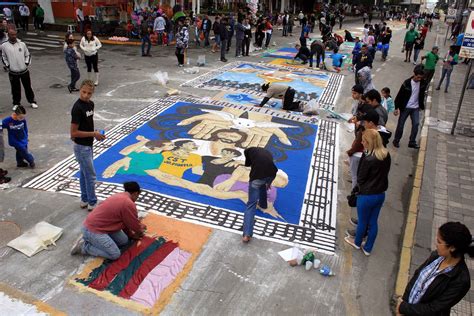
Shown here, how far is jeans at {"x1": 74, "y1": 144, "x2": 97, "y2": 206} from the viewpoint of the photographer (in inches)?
220

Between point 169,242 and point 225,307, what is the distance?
4.51ft

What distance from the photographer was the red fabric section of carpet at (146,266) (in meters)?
4.47

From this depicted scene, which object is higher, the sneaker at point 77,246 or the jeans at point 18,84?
the jeans at point 18,84

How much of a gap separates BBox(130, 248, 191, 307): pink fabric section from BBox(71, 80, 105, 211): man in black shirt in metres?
1.77

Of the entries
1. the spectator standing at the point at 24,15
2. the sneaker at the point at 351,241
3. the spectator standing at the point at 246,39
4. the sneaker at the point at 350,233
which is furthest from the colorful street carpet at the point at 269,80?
the spectator standing at the point at 24,15

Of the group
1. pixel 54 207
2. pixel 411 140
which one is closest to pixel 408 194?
pixel 411 140

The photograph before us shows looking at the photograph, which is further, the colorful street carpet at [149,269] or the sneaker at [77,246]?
the sneaker at [77,246]

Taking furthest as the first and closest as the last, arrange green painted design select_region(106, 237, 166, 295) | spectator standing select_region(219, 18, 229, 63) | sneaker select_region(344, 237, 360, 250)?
spectator standing select_region(219, 18, 229, 63) → sneaker select_region(344, 237, 360, 250) → green painted design select_region(106, 237, 166, 295)

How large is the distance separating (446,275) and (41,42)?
22.7 meters

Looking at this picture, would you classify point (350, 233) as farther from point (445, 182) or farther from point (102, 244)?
point (102, 244)

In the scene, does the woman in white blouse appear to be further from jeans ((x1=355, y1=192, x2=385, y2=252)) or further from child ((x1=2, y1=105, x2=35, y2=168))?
jeans ((x1=355, y1=192, x2=385, y2=252))

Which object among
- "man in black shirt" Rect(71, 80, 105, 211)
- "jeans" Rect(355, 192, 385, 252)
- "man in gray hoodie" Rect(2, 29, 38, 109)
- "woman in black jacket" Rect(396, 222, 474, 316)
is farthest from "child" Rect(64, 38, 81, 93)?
"woman in black jacket" Rect(396, 222, 474, 316)

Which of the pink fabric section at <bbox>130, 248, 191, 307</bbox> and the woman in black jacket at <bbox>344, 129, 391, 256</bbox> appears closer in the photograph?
the pink fabric section at <bbox>130, 248, 191, 307</bbox>

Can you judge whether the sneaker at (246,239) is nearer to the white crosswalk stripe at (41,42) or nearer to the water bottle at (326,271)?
the water bottle at (326,271)
